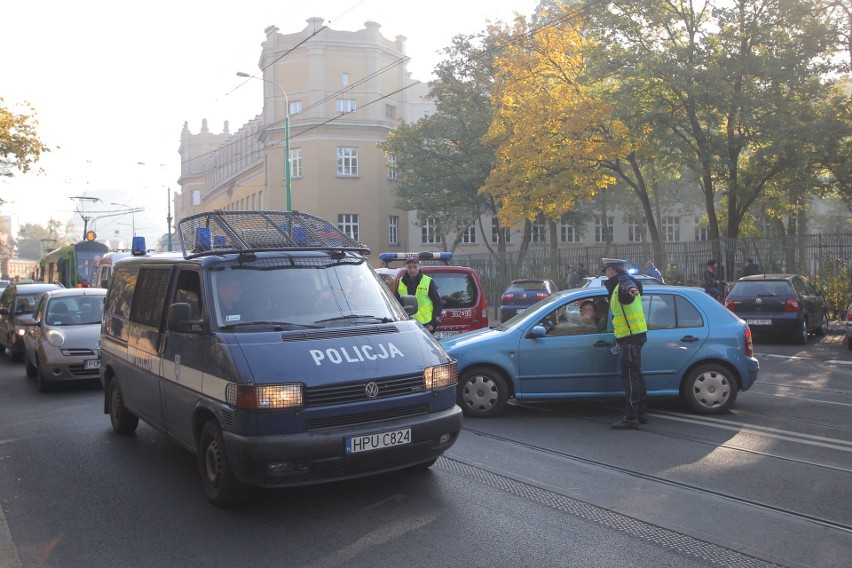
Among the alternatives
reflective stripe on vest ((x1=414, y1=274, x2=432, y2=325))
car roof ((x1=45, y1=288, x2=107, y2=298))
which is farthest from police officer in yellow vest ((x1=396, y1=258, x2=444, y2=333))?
car roof ((x1=45, y1=288, x2=107, y2=298))

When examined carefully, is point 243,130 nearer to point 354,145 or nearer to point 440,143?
point 354,145

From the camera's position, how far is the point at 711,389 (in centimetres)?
886

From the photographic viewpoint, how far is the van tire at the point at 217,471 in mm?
5512

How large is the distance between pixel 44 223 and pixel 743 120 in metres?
180

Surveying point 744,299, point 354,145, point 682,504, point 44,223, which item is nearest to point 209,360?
point 682,504

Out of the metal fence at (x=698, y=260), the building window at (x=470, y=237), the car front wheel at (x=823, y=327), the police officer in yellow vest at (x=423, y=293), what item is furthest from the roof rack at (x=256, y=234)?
the building window at (x=470, y=237)

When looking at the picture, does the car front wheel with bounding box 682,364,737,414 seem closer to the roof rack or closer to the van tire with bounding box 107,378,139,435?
the roof rack

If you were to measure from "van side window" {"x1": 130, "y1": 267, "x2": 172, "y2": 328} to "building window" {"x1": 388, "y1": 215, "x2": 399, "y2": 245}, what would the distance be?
45.8m

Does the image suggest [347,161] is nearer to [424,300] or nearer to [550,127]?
[550,127]

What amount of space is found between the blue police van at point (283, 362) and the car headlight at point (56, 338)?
525cm

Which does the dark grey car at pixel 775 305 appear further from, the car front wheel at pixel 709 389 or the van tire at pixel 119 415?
the van tire at pixel 119 415

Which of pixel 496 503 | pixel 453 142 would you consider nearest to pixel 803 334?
pixel 496 503

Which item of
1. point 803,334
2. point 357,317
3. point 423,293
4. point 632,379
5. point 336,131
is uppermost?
point 336,131

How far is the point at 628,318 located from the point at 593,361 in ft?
2.76
